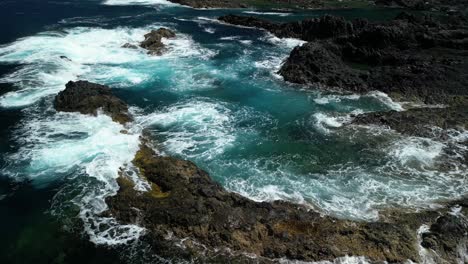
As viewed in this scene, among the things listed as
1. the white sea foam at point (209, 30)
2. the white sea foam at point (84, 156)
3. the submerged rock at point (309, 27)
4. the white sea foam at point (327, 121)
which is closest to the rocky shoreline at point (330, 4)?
the white sea foam at point (209, 30)

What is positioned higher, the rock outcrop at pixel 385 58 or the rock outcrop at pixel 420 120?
the rock outcrop at pixel 385 58

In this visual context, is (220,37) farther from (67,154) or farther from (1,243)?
(1,243)

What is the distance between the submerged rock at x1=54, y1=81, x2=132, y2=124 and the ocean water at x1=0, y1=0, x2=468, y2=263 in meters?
0.67

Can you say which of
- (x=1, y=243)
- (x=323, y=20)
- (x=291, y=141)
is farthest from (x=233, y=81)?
(x=1, y=243)

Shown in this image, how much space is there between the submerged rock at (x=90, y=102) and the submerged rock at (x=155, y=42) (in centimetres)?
1259

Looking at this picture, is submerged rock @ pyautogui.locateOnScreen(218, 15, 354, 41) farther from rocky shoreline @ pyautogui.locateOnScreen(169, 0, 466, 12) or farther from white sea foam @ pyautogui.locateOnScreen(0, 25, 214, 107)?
rocky shoreline @ pyautogui.locateOnScreen(169, 0, 466, 12)

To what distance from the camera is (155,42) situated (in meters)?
41.4

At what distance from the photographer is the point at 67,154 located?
21938 mm

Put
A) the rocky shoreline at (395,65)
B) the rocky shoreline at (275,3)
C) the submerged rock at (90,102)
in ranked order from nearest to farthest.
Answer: the rocky shoreline at (395,65) → the submerged rock at (90,102) → the rocky shoreline at (275,3)

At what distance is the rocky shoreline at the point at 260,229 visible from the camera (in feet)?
50.1

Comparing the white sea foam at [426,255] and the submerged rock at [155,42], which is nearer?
the white sea foam at [426,255]

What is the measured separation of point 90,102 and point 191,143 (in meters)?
8.03

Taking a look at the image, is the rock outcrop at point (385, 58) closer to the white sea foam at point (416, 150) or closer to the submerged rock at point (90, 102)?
the white sea foam at point (416, 150)

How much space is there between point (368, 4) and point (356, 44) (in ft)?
118
